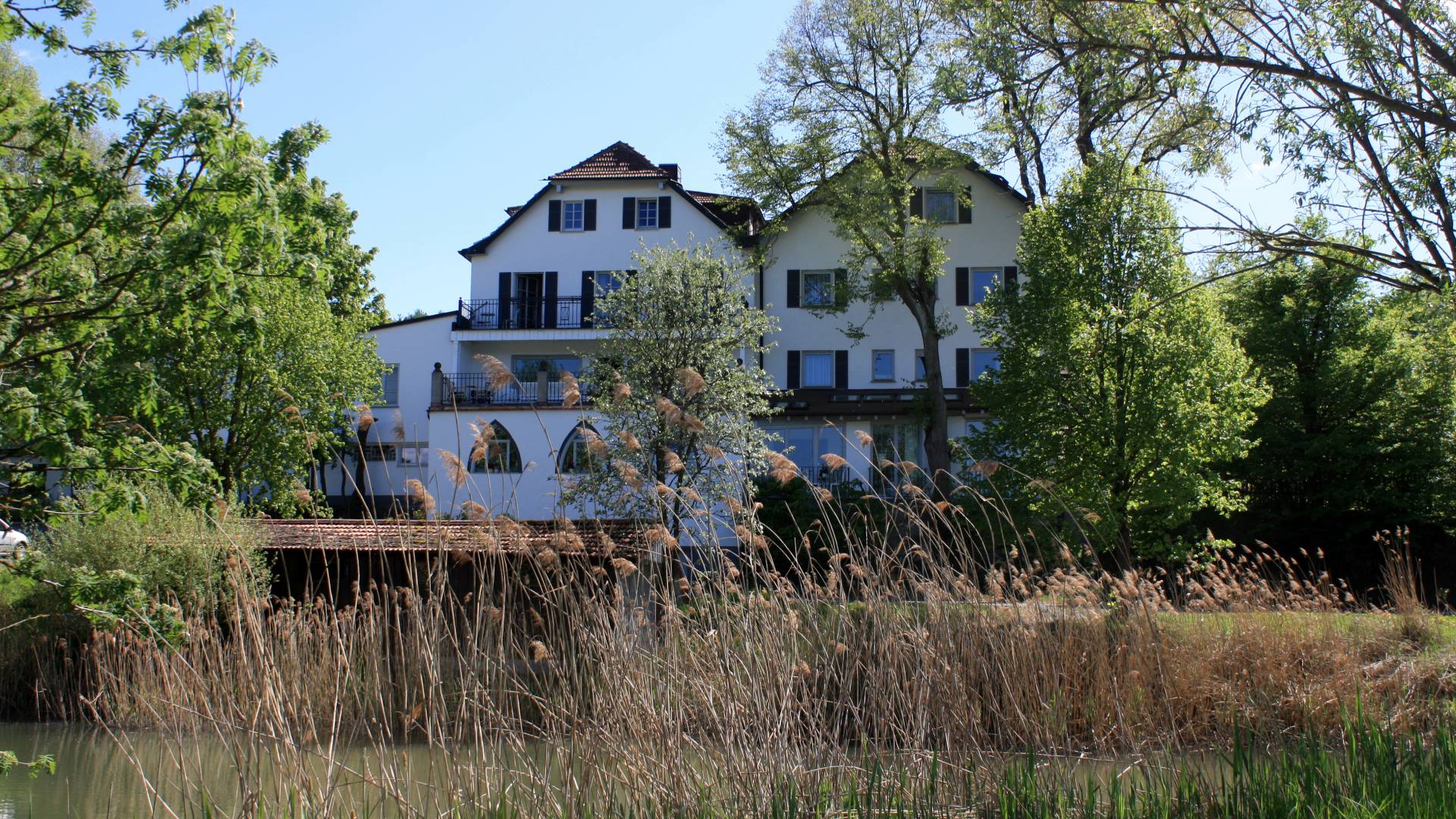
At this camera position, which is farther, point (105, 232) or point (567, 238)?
point (567, 238)

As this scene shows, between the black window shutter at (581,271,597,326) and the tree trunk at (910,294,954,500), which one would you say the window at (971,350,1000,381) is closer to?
the tree trunk at (910,294,954,500)

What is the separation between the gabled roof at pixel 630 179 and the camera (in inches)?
1383

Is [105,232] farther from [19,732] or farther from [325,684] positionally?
[19,732]

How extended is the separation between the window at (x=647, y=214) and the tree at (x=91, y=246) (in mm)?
28939

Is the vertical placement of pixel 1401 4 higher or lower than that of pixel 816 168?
lower

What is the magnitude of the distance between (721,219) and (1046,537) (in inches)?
729

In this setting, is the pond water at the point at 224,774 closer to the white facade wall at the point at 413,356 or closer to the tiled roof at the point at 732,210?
the white facade wall at the point at 413,356

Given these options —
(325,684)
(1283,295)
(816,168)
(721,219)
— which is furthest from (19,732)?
(1283,295)

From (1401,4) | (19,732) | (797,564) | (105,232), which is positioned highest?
(1401,4)

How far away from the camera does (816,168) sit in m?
31.1

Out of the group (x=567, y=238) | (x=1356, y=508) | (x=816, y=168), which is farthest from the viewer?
(x=567, y=238)

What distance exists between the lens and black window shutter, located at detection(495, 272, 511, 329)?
35219 millimetres

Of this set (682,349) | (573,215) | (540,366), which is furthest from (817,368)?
(682,349)

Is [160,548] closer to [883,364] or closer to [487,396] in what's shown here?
[487,396]
